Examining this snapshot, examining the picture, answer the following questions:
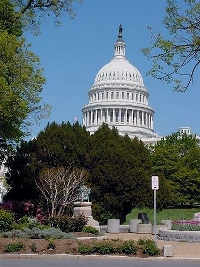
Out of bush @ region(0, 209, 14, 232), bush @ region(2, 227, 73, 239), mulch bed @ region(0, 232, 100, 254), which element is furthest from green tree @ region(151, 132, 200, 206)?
mulch bed @ region(0, 232, 100, 254)

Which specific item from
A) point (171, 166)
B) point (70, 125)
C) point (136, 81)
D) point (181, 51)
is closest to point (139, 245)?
point (181, 51)

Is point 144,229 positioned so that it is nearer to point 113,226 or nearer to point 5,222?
point 113,226

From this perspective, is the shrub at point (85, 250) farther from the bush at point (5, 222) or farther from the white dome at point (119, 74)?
the white dome at point (119, 74)

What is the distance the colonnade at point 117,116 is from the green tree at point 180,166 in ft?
175

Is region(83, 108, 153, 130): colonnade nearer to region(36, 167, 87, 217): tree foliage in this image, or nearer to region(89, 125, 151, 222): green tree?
region(89, 125, 151, 222): green tree

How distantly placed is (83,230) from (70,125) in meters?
21.3

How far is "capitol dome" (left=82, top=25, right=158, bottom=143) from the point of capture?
152 meters

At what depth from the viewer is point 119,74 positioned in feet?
516


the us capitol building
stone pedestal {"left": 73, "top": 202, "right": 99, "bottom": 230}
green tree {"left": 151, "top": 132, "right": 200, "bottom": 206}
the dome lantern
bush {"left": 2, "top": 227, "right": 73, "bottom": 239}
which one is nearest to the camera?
bush {"left": 2, "top": 227, "right": 73, "bottom": 239}

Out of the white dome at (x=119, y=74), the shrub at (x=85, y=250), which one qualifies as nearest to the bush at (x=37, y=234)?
the shrub at (x=85, y=250)

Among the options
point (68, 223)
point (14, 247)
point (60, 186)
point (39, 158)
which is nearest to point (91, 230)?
point (68, 223)

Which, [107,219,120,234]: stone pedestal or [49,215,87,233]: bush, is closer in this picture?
[49,215,87,233]: bush

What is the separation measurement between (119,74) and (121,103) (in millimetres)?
10208

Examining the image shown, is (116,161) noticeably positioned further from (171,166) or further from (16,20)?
(171,166)
